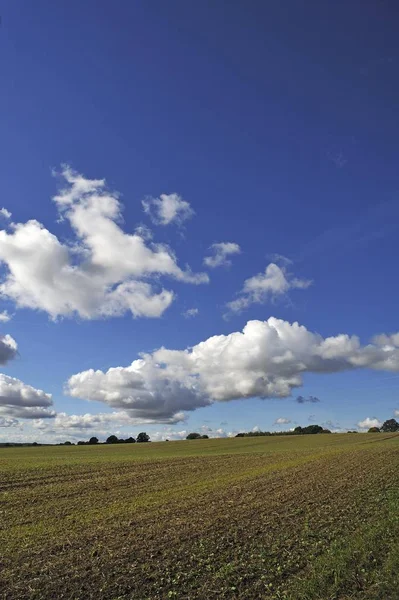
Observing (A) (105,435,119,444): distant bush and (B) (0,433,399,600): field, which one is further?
(A) (105,435,119,444): distant bush

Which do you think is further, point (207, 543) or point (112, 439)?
point (112, 439)

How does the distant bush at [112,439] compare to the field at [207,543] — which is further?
the distant bush at [112,439]

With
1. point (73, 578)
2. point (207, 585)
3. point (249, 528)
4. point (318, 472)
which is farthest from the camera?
point (318, 472)

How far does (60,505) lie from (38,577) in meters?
11.9

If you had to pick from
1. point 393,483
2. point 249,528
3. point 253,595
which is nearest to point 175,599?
point 253,595

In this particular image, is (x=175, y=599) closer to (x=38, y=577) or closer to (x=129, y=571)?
(x=129, y=571)

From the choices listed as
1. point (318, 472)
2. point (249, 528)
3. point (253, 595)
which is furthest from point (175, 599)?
point (318, 472)

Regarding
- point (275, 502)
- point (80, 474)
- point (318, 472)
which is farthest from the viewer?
point (80, 474)

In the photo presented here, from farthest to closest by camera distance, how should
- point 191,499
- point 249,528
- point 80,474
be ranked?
point 80,474, point 191,499, point 249,528

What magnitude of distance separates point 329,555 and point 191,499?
11.9 metres

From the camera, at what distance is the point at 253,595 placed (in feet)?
32.2

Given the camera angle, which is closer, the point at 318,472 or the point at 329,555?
the point at 329,555

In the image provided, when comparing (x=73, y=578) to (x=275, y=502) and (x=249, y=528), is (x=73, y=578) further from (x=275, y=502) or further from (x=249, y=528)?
(x=275, y=502)

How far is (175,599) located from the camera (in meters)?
9.69
